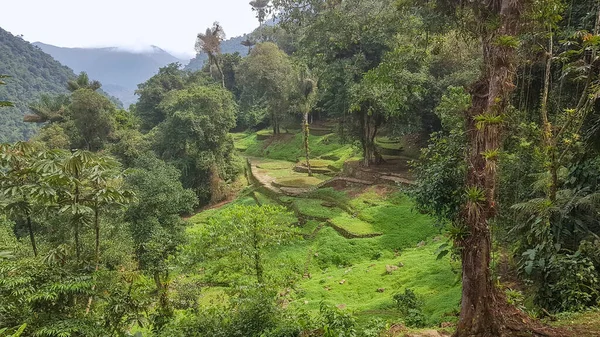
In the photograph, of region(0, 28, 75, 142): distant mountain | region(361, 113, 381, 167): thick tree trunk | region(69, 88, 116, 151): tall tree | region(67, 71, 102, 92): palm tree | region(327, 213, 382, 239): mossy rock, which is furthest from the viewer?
region(0, 28, 75, 142): distant mountain

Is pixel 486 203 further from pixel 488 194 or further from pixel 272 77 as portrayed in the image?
pixel 272 77

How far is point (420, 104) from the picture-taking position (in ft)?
66.7

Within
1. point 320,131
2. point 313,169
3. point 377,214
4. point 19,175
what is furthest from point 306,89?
point 19,175

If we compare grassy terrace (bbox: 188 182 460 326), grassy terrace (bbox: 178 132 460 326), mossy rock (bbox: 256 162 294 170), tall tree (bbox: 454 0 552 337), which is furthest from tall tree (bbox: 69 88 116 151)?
tall tree (bbox: 454 0 552 337)

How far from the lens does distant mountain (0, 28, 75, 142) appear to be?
64750 millimetres

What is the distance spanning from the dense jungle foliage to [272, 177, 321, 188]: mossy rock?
8.3 inches

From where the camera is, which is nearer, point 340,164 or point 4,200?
point 4,200

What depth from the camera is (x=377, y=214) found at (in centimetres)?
1778

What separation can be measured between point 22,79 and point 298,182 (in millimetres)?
80639

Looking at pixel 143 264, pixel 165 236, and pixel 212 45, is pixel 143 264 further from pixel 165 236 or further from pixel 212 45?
pixel 212 45

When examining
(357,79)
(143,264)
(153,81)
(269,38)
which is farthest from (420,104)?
(269,38)

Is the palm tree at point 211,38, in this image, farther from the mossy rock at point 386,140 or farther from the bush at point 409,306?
the bush at point 409,306

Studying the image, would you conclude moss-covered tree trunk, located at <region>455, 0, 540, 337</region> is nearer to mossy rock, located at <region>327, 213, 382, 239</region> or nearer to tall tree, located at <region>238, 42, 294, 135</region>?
mossy rock, located at <region>327, 213, 382, 239</region>

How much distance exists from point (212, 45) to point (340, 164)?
2681 cm
